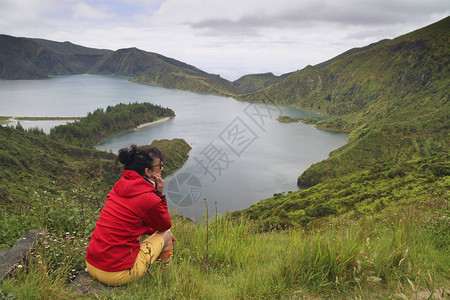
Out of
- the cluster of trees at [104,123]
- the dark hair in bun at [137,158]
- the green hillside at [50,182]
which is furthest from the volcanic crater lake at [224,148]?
the dark hair in bun at [137,158]

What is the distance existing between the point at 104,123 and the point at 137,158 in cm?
8975

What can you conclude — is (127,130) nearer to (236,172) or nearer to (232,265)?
(236,172)

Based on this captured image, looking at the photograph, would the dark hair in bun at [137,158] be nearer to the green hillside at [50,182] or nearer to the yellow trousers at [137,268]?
the green hillside at [50,182]

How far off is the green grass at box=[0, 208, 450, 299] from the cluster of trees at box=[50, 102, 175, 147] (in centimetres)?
7349

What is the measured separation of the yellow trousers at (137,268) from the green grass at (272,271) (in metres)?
0.07

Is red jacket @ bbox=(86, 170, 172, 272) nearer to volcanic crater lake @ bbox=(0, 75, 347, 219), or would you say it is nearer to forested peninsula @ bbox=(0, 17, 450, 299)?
forested peninsula @ bbox=(0, 17, 450, 299)

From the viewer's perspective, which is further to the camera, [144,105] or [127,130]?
[144,105]

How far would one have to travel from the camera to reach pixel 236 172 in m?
49.5

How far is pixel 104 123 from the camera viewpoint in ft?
278

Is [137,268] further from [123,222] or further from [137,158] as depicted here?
[137,158]

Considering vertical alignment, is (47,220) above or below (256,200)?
above

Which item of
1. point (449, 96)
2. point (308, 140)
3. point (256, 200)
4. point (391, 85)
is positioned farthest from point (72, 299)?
point (391, 85)

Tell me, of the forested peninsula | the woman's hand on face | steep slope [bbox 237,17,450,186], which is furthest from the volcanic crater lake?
the woman's hand on face

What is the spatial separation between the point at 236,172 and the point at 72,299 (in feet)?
156
